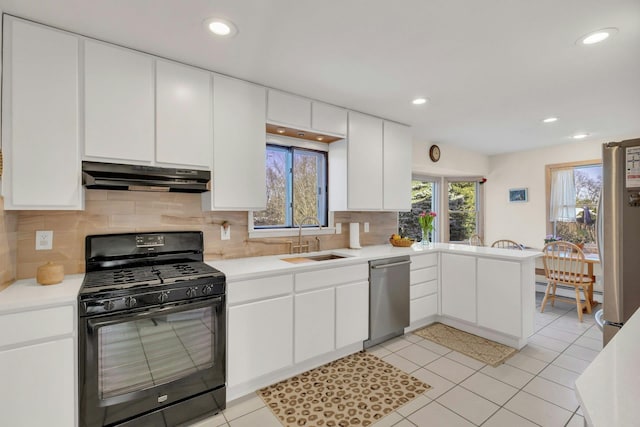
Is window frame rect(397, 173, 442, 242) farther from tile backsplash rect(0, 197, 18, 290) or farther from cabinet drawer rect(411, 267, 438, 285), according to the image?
tile backsplash rect(0, 197, 18, 290)

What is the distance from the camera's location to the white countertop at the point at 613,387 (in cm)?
62

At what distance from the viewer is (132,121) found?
2.10m

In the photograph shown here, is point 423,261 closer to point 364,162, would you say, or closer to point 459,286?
point 459,286

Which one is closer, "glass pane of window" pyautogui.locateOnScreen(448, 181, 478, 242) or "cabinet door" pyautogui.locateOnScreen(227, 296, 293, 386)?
"cabinet door" pyautogui.locateOnScreen(227, 296, 293, 386)

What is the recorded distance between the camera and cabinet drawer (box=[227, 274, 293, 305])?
2.18m

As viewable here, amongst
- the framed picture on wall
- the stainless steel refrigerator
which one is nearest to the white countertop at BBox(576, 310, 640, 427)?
the stainless steel refrigerator

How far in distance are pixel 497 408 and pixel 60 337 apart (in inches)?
107

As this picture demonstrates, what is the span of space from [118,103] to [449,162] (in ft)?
15.1

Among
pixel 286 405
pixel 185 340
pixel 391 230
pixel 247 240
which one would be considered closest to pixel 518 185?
pixel 391 230

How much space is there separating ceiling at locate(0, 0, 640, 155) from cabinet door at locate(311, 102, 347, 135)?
3.6 inches

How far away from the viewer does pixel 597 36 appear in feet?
6.40

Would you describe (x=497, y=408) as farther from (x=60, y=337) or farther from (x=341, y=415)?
(x=60, y=337)

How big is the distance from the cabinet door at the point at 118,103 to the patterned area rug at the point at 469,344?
3205mm

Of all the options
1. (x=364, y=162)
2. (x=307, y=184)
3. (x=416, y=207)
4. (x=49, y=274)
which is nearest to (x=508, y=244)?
(x=416, y=207)
